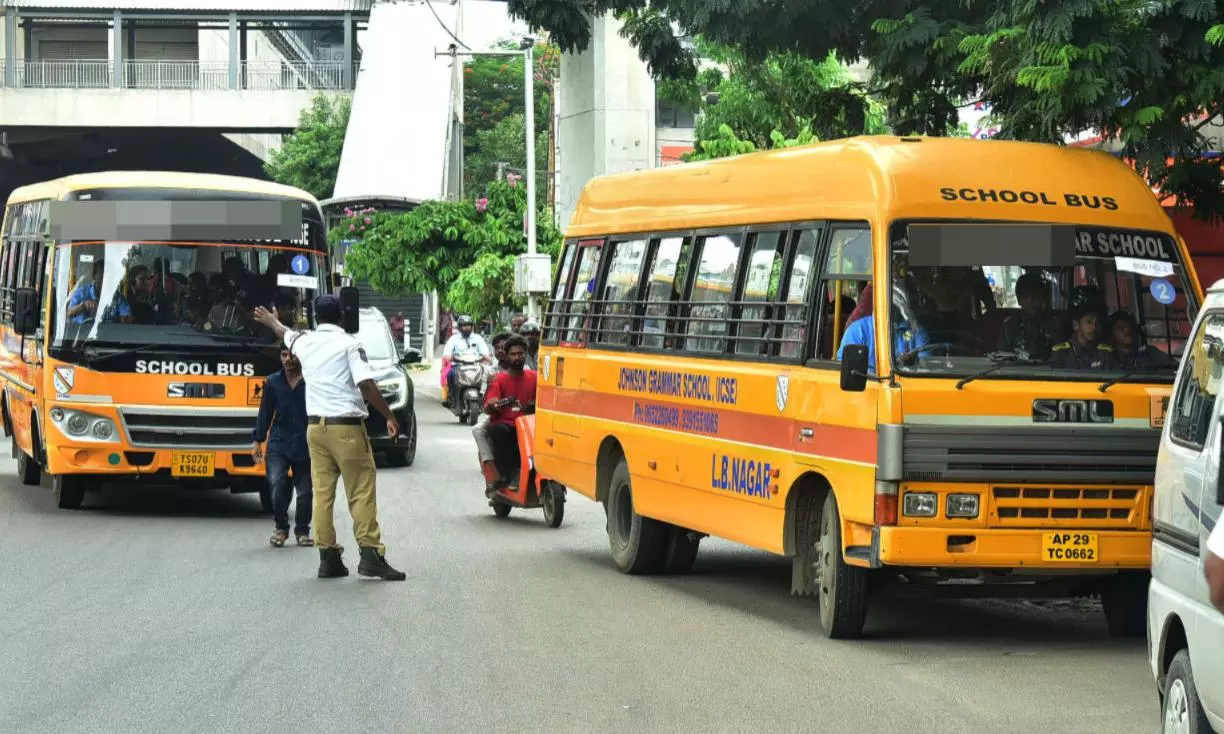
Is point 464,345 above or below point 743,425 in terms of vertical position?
below

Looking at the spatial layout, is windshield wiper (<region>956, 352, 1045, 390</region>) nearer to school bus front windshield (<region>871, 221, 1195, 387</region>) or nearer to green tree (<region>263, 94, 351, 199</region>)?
school bus front windshield (<region>871, 221, 1195, 387</region>)

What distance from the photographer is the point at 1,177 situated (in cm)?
7994

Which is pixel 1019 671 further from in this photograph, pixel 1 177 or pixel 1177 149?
pixel 1 177

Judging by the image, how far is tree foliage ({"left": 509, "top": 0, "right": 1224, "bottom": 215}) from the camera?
1212 cm

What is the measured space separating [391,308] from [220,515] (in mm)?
46855

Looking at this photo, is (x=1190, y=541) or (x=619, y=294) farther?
(x=619, y=294)

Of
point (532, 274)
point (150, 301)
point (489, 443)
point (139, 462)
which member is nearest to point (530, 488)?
point (489, 443)

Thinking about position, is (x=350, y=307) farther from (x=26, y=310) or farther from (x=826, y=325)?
(x=826, y=325)

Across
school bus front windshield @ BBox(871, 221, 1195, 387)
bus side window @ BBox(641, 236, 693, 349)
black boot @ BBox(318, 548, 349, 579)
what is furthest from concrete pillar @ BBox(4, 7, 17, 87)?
school bus front windshield @ BBox(871, 221, 1195, 387)

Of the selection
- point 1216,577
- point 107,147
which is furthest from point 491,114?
point 1216,577

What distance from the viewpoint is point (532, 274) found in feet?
119

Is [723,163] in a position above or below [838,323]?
above

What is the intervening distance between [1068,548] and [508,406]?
824cm

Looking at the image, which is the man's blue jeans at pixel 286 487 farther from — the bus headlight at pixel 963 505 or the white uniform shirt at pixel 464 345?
the white uniform shirt at pixel 464 345
